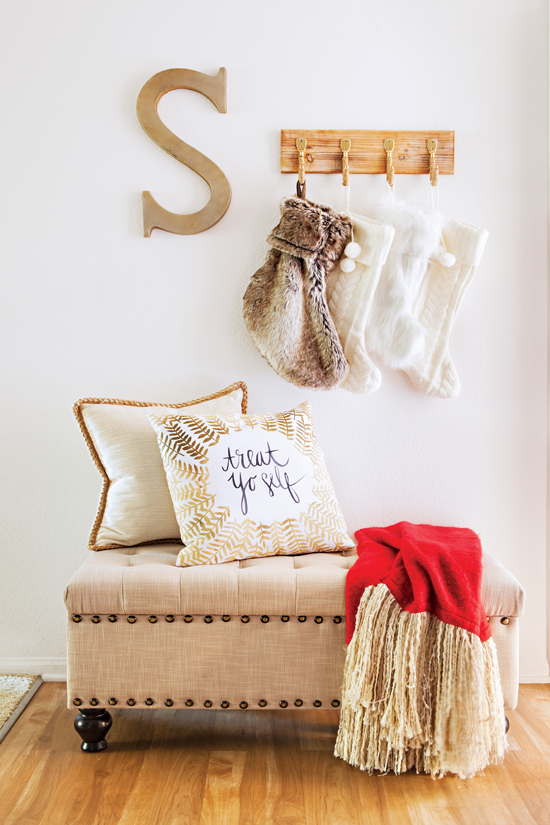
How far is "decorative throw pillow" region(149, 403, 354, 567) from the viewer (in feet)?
5.24

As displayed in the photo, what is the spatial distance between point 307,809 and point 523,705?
0.80 m

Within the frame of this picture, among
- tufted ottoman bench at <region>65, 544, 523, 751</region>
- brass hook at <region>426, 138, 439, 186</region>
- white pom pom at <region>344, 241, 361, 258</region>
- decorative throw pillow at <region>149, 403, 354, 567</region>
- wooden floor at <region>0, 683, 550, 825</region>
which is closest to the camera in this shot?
wooden floor at <region>0, 683, 550, 825</region>

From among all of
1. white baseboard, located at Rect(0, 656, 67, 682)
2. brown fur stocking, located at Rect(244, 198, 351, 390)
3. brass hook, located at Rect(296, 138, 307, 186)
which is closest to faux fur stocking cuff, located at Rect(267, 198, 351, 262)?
brown fur stocking, located at Rect(244, 198, 351, 390)

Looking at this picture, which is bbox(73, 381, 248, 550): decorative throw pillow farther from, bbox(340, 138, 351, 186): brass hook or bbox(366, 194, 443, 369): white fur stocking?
bbox(340, 138, 351, 186): brass hook

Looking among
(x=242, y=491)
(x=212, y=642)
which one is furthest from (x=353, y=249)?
(x=212, y=642)

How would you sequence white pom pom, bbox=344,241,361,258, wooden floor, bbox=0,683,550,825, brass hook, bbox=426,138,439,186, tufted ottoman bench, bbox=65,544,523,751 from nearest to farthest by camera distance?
wooden floor, bbox=0,683,550,825 < tufted ottoman bench, bbox=65,544,523,751 < white pom pom, bbox=344,241,361,258 < brass hook, bbox=426,138,439,186

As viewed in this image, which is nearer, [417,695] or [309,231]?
[417,695]

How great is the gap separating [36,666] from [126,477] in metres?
0.73

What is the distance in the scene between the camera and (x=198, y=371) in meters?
2.00

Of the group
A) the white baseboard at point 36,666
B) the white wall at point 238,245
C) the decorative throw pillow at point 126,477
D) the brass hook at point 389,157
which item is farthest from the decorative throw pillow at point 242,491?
the brass hook at point 389,157

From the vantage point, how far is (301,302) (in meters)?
1.82

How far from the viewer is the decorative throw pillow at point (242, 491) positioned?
5.24 ft

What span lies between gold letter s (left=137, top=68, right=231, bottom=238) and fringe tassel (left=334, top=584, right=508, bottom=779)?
3.90ft

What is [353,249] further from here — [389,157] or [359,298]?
[389,157]
